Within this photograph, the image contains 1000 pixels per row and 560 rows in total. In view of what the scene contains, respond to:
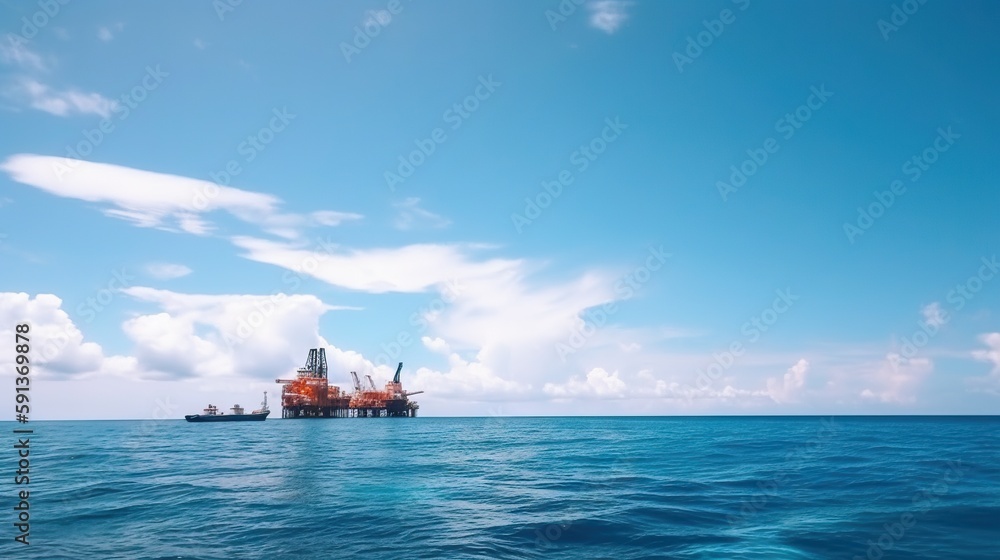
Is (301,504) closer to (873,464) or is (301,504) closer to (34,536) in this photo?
(34,536)

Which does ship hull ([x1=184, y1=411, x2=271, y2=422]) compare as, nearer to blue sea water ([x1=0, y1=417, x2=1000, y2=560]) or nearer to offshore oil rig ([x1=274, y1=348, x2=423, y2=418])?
offshore oil rig ([x1=274, y1=348, x2=423, y2=418])

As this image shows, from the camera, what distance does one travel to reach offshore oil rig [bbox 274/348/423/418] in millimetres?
180250

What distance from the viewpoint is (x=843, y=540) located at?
21.4m

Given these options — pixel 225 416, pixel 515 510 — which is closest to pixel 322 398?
pixel 225 416

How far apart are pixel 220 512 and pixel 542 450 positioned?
4379 centimetres

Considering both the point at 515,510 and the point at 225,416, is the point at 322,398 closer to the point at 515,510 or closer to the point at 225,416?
the point at 225,416

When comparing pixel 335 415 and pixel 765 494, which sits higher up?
pixel 765 494

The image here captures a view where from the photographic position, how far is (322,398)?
604 feet

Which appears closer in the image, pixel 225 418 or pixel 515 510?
pixel 515 510

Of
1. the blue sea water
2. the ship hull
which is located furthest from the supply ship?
the blue sea water

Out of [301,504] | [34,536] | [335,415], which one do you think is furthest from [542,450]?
[335,415]

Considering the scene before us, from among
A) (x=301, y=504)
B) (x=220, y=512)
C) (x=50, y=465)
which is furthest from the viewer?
(x=50, y=465)

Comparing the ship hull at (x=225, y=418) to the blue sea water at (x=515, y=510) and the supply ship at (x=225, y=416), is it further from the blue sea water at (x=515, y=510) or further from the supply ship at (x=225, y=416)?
the blue sea water at (x=515, y=510)

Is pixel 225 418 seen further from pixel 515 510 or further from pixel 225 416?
pixel 515 510
